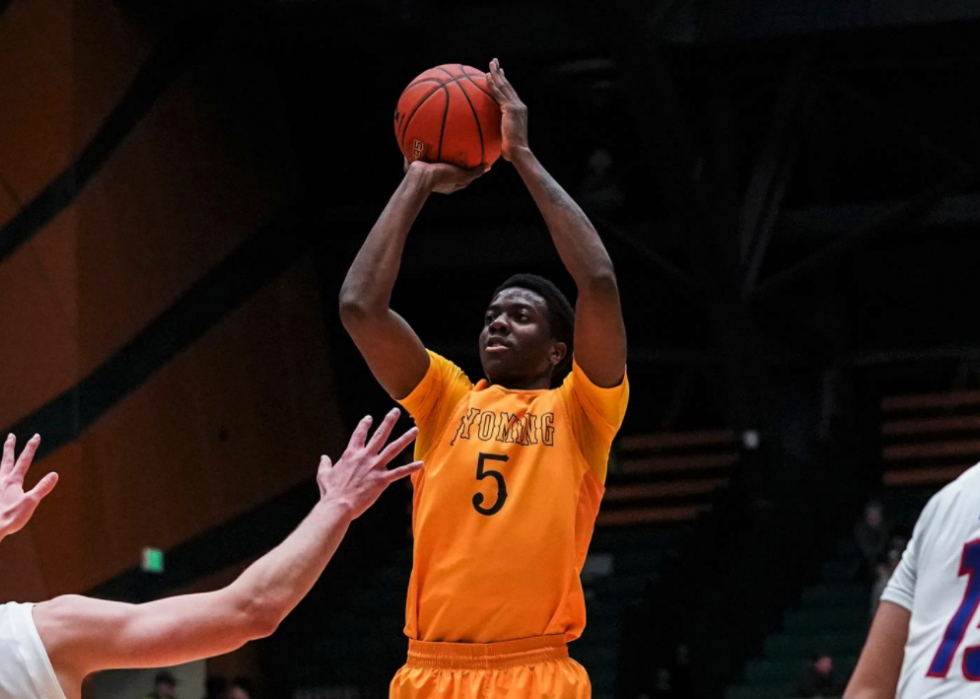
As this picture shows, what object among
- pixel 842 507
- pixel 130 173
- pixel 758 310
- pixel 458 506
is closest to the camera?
pixel 458 506

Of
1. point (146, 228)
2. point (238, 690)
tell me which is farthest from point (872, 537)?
point (146, 228)

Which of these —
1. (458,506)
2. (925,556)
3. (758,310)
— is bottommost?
(925,556)

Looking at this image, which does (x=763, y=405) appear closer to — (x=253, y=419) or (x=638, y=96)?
(x=638, y=96)

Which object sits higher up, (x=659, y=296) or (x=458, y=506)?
(x=659, y=296)

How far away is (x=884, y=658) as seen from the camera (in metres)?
3.00

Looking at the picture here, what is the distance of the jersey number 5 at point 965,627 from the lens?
2.81 meters

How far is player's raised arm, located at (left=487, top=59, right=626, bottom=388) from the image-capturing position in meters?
4.46

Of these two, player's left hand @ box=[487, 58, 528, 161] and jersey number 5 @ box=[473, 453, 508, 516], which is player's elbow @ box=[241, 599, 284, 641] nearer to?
jersey number 5 @ box=[473, 453, 508, 516]

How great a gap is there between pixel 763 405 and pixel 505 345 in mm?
11955

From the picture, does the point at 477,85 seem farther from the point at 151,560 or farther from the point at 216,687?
the point at 216,687

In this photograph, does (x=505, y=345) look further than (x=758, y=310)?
No

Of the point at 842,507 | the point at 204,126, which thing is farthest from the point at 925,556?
the point at 842,507

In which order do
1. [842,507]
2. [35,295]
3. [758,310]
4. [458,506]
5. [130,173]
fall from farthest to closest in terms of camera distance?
[758,310] < [842,507] < [130,173] < [35,295] < [458,506]

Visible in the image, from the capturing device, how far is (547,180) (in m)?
4.61
